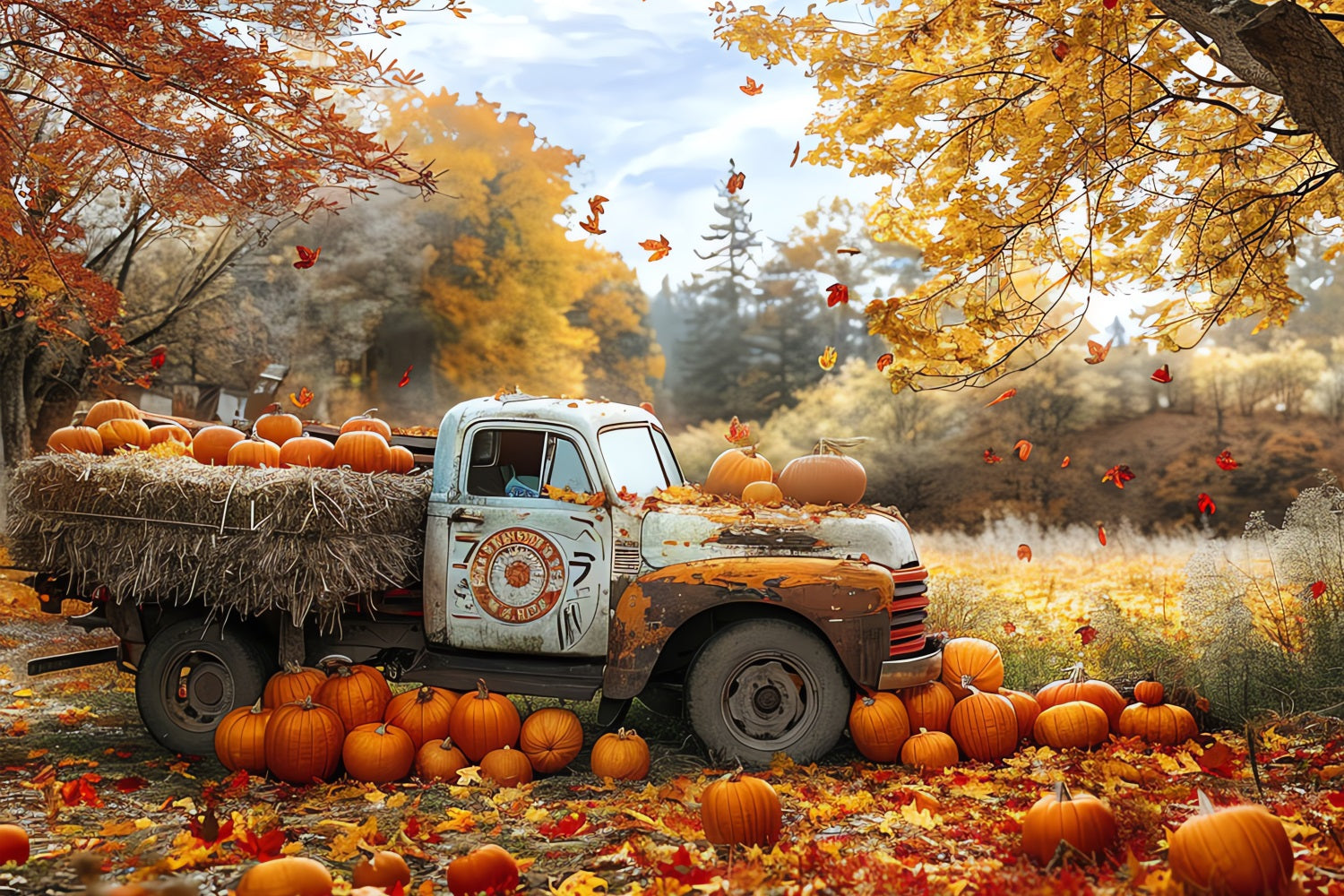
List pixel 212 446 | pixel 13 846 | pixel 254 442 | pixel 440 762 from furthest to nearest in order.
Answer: pixel 212 446 < pixel 254 442 < pixel 440 762 < pixel 13 846

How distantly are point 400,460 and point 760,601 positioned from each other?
8.26 feet

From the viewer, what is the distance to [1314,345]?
20.5m

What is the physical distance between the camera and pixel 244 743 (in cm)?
547

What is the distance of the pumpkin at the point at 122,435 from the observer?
6602 millimetres

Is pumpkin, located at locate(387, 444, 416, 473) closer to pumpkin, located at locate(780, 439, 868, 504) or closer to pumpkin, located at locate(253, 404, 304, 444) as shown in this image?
pumpkin, located at locate(253, 404, 304, 444)

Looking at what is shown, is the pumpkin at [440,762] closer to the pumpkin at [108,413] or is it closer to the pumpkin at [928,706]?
the pumpkin at [928,706]

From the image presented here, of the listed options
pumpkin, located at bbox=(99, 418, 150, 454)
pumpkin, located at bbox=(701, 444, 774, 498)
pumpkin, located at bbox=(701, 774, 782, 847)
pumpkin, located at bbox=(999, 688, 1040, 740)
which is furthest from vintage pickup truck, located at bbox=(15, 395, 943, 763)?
pumpkin, located at bbox=(701, 774, 782, 847)

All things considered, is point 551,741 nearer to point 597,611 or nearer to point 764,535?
point 597,611

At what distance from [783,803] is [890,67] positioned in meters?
4.39

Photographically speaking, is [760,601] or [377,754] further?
[760,601]

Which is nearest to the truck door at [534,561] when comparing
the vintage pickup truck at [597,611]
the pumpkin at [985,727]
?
the vintage pickup truck at [597,611]

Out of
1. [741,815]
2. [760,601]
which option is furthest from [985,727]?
[741,815]

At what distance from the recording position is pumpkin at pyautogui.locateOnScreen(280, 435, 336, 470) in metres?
6.25

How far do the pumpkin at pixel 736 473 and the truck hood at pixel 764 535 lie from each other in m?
0.53
